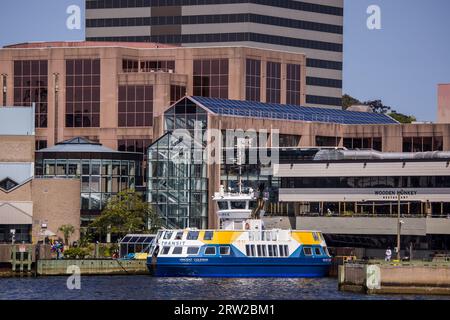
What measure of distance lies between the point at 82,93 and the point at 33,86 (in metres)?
7.00

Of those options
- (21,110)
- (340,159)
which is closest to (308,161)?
(340,159)

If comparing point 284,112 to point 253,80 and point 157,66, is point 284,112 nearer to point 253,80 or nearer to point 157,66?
point 253,80

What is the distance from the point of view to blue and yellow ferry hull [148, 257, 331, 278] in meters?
121

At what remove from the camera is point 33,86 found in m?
184

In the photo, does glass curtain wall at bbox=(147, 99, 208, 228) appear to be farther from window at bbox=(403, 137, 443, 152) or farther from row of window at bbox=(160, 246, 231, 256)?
row of window at bbox=(160, 246, 231, 256)

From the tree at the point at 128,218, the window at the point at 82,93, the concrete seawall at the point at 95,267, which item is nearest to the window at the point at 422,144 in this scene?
the tree at the point at 128,218

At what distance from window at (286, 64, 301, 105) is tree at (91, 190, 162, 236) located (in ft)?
155

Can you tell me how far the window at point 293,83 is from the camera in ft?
636

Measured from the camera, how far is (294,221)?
482 ft

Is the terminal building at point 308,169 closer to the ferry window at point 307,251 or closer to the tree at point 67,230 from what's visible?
the tree at point 67,230

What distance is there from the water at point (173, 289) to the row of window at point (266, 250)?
3.53 metres

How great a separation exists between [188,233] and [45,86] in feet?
218

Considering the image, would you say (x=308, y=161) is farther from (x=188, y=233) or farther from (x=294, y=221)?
(x=188, y=233)

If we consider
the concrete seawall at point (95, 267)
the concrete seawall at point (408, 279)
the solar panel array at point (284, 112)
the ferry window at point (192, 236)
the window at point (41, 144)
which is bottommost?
the concrete seawall at point (95, 267)
